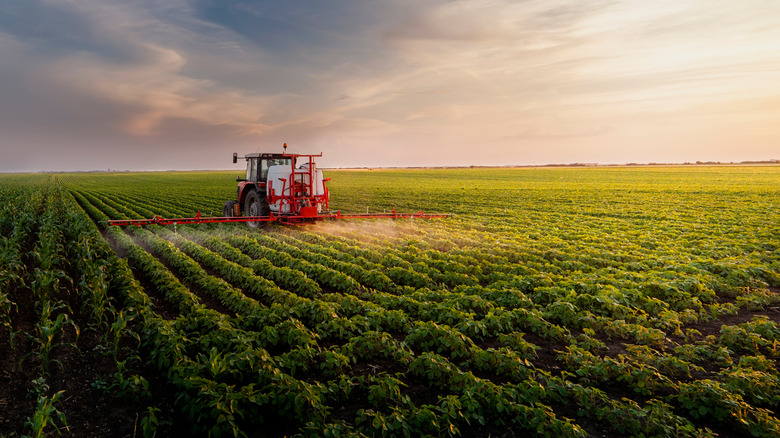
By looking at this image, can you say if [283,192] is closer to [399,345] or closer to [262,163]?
[262,163]

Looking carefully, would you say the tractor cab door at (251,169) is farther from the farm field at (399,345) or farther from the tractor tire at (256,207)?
the farm field at (399,345)

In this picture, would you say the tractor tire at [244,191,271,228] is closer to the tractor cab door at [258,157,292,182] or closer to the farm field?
the tractor cab door at [258,157,292,182]

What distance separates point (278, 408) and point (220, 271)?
6812 mm

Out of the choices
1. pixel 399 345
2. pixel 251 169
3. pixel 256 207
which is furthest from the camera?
pixel 251 169

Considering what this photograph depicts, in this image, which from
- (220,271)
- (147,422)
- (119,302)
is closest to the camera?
(147,422)

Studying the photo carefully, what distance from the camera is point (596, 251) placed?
41.0 feet

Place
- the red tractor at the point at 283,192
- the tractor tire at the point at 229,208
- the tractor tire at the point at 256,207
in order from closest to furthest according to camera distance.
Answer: the red tractor at the point at 283,192 < the tractor tire at the point at 256,207 < the tractor tire at the point at 229,208

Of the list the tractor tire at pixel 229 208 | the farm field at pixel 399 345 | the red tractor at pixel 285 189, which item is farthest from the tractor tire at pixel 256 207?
the farm field at pixel 399 345

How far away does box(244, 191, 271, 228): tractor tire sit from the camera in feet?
55.5

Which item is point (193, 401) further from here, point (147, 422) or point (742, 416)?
point (742, 416)

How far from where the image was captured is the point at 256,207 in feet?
56.8

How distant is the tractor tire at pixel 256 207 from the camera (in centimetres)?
1692

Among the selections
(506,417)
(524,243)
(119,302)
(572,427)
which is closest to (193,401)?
(506,417)

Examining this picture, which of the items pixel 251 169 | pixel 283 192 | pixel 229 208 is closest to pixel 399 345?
pixel 283 192
